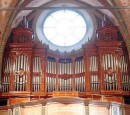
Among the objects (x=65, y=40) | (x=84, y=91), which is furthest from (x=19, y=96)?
(x=65, y=40)

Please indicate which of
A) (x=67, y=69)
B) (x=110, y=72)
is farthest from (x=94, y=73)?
(x=67, y=69)

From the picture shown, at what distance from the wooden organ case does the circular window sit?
1324 millimetres

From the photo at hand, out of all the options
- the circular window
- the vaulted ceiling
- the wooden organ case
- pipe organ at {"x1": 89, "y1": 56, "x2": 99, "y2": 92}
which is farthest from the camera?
the circular window

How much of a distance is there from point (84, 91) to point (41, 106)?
112 inches

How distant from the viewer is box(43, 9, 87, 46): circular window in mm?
22125

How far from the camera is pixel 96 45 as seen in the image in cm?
2039

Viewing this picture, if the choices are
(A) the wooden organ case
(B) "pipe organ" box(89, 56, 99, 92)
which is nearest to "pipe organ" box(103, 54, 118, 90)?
(A) the wooden organ case

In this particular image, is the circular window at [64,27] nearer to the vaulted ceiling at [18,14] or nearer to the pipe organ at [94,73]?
the vaulted ceiling at [18,14]

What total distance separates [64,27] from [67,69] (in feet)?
9.71

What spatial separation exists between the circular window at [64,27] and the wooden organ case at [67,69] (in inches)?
52.1

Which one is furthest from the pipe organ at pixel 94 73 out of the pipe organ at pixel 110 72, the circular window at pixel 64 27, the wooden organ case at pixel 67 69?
the circular window at pixel 64 27

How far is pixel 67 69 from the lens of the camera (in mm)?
20672

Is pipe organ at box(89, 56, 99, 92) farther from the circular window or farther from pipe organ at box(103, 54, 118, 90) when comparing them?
the circular window

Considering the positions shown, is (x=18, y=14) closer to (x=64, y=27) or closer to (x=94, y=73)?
(x=64, y=27)
